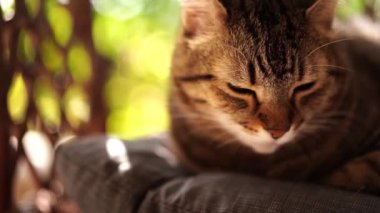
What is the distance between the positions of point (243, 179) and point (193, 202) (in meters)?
0.13

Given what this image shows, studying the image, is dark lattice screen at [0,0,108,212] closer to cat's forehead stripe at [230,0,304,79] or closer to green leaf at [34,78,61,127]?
green leaf at [34,78,61,127]

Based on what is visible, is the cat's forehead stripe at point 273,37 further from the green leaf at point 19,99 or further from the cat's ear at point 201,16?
the green leaf at point 19,99

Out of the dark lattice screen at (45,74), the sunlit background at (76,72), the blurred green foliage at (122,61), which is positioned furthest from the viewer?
the blurred green foliage at (122,61)

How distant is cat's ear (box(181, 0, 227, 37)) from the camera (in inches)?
35.9

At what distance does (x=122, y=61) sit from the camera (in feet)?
6.56

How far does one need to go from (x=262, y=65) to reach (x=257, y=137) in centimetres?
16

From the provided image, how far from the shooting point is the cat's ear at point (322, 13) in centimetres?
91

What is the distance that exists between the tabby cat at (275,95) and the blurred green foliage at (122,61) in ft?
1.60

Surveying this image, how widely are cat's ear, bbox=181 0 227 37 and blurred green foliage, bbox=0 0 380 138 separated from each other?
Answer: 1.61 ft

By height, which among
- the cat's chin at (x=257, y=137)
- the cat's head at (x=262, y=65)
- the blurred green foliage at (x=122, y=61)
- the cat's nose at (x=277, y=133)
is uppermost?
the cat's head at (x=262, y=65)

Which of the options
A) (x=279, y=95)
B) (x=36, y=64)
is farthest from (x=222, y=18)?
(x=36, y=64)

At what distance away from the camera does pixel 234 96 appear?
0.91m

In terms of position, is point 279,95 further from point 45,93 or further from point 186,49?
point 45,93

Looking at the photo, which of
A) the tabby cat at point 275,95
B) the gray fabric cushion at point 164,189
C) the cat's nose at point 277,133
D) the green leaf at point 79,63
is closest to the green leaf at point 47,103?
the green leaf at point 79,63
